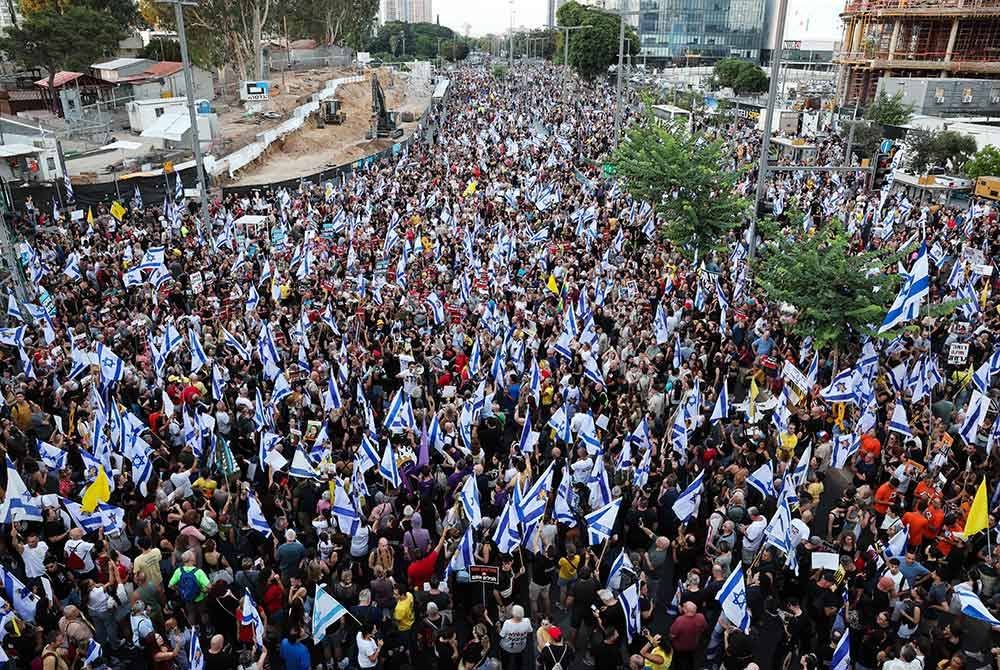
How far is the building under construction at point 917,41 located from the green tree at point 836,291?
51303 millimetres

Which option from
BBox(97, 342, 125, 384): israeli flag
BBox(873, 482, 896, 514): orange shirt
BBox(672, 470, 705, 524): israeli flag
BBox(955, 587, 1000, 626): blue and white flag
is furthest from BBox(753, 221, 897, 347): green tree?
BBox(97, 342, 125, 384): israeli flag

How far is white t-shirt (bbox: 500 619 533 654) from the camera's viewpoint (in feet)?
25.0

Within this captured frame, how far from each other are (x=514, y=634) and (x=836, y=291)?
9421 millimetres

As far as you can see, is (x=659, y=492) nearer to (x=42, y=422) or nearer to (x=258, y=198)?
(x=42, y=422)

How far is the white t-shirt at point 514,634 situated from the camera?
7621mm

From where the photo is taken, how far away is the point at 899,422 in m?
11.0

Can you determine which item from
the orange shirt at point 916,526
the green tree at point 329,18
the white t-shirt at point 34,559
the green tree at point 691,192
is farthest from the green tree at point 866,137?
the green tree at point 329,18

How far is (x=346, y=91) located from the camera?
7500 centimetres

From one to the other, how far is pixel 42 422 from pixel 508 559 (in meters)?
8.46

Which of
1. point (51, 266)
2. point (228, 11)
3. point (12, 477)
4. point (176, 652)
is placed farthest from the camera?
point (228, 11)

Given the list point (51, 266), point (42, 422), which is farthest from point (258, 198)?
point (42, 422)

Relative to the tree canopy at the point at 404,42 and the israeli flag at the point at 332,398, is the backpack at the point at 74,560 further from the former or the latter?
the tree canopy at the point at 404,42

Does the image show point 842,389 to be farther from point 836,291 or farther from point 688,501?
point 688,501

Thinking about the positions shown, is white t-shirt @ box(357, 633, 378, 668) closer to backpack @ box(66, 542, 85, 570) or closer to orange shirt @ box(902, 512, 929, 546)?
backpack @ box(66, 542, 85, 570)
